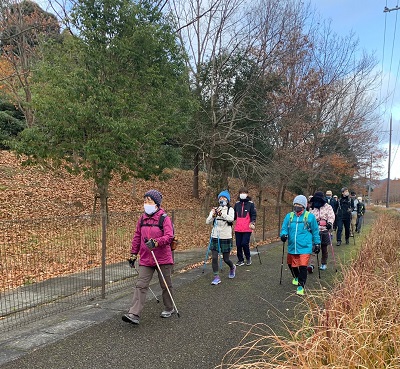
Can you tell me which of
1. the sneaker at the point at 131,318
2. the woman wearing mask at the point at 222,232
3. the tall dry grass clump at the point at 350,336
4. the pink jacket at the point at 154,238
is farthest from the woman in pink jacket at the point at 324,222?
the sneaker at the point at 131,318

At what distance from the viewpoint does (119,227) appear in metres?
7.04

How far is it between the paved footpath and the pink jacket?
812 mm

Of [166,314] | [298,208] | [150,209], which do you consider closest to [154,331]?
[166,314]

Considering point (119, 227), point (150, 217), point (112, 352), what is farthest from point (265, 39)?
point (112, 352)

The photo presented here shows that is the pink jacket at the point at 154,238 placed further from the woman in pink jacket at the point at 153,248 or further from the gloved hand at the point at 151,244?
the gloved hand at the point at 151,244

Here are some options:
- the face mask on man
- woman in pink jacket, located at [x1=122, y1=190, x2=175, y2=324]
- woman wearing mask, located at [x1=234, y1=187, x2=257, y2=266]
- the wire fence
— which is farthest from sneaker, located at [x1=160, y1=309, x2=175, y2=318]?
woman wearing mask, located at [x1=234, y1=187, x2=257, y2=266]

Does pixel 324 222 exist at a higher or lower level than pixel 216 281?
higher

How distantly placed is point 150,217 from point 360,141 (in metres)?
19.9

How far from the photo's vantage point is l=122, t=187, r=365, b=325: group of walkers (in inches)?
197

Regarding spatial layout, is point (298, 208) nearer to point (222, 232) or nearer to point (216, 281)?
point (222, 232)

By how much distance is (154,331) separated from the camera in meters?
4.60

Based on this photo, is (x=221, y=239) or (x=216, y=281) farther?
(x=221, y=239)

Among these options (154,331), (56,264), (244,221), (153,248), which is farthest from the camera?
(244,221)

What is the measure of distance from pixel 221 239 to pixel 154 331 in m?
2.93
